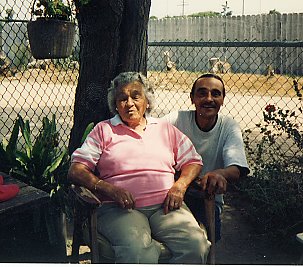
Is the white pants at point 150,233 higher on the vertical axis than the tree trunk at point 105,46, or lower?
lower

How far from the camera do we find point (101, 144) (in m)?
2.83

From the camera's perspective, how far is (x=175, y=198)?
2.73 m

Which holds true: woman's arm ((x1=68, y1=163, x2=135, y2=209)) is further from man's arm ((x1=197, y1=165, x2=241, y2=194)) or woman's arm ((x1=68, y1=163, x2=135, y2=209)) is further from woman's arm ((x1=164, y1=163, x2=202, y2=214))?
man's arm ((x1=197, y1=165, x2=241, y2=194))

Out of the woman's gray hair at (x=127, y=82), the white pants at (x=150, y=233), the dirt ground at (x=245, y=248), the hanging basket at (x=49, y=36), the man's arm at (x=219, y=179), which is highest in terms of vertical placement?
the hanging basket at (x=49, y=36)

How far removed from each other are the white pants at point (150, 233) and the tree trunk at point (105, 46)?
3.30 feet

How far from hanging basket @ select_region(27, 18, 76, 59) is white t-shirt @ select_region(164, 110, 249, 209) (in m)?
1.05

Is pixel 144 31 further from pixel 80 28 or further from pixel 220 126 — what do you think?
pixel 220 126

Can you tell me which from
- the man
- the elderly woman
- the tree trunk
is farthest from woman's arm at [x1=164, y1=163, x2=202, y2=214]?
the tree trunk

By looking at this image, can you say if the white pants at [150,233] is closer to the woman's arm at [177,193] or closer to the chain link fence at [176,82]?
the woman's arm at [177,193]

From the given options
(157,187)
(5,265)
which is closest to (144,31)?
(157,187)

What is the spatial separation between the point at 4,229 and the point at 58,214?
0.40 metres

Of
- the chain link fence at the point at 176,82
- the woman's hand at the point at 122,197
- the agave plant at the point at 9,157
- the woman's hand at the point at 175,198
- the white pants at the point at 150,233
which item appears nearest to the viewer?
the white pants at the point at 150,233

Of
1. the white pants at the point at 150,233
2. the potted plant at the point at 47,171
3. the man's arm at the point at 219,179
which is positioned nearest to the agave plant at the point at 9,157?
the potted plant at the point at 47,171

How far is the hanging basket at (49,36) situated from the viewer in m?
3.60
